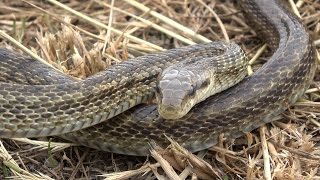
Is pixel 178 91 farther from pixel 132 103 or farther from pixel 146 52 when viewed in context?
pixel 146 52

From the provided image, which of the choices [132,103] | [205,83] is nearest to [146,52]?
[132,103]

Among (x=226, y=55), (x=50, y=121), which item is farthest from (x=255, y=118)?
(x=50, y=121)

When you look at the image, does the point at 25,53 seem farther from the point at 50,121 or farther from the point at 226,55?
the point at 226,55

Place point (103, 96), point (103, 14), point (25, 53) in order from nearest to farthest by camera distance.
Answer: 1. point (103, 96)
2. point (25, 53)
3. point (103, 14)

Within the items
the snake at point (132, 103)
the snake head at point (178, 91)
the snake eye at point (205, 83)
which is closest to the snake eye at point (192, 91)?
the snake head at point (178, 91)

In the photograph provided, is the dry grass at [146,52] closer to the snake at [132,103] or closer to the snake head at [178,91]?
the snake at [132,103]

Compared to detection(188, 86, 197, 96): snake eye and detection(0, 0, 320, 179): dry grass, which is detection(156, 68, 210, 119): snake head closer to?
detection(188, 86, 197, 96): snake eye
